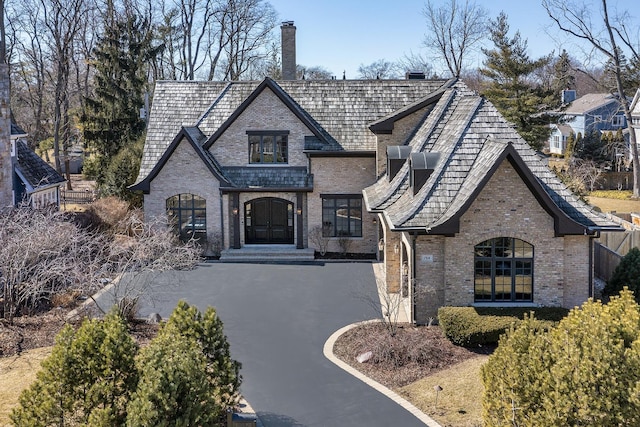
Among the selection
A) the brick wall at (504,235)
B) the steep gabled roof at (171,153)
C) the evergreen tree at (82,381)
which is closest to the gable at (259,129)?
the steep gabled roof at (171,153)

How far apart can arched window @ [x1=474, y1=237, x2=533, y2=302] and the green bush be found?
317 inches

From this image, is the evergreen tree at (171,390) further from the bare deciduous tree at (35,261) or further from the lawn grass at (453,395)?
the bare deciduous tree at (35,261)

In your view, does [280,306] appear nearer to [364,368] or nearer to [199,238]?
[364,368]

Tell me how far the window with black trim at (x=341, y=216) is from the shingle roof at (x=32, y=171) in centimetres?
1329

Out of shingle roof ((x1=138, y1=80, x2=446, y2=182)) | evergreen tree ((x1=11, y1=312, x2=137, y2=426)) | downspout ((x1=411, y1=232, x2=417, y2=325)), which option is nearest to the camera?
evergreen tree ((x1=11, y1=312, x2=137, y2=426))

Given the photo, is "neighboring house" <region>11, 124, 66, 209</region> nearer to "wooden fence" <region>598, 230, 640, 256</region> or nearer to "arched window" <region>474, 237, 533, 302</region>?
"arched window" <region>474, 237, 533, 302</region>

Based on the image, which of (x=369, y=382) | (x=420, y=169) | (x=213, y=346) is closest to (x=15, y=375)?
(x=213, y=346)

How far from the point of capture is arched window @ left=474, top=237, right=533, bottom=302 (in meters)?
19.6

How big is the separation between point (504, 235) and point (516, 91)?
35.2 m

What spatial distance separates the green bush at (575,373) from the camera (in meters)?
10.3

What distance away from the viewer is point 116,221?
29875 millimetres

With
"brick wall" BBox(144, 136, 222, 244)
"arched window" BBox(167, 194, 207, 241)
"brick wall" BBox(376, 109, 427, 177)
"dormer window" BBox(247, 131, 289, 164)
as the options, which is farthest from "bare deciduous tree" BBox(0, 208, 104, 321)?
"brick wall" BBox(376, 109, 427, 177)

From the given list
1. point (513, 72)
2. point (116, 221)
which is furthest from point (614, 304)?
point (513, 72)

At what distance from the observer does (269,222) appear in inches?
1203
